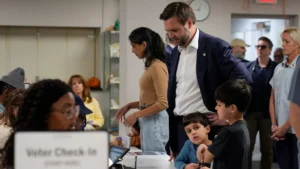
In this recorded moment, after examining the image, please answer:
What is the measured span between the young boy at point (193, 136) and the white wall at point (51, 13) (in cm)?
480

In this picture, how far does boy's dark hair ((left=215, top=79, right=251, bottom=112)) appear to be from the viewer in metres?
2.41

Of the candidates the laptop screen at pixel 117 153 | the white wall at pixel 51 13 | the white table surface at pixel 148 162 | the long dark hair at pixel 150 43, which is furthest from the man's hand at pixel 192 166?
the white wall at pixel 51 13

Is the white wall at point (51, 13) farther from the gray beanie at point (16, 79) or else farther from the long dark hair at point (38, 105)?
the long dark hair at point (38, 105)

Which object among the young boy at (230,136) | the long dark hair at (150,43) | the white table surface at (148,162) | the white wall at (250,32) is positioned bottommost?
the white table surface at (148,162)

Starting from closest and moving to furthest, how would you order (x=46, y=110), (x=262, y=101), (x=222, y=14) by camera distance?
(x=46, y=110)
(x=262, y=101)
(x=222, y=14)

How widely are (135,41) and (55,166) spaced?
2519 millimetres

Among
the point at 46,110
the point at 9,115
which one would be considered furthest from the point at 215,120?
the point at 46,110

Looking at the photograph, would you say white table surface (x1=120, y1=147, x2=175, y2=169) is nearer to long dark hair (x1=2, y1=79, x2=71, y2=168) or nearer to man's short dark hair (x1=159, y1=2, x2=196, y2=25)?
man's short dark hair (x1=159, y1=2, x2=196, y2=25)

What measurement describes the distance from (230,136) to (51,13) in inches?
207

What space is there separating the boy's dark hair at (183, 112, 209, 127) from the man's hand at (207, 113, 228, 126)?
33mm

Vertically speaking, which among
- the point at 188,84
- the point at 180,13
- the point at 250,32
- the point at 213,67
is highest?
the point at 250,32

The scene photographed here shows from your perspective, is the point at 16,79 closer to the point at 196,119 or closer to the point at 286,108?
the point at 196,119

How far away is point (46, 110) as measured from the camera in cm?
144

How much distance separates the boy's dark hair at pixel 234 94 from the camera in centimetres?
241
